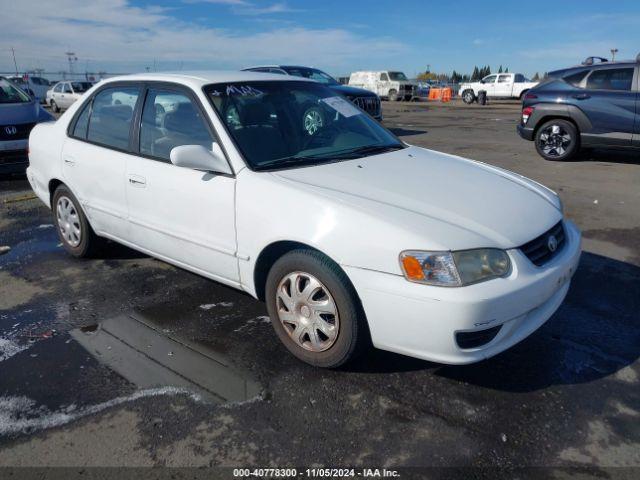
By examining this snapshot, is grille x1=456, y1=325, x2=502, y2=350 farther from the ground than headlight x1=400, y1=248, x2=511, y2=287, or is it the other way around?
headlight x1=400, y1=248, x2=511, y2=287

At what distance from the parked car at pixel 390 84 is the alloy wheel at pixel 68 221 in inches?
1267

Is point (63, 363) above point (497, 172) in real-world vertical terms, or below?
below

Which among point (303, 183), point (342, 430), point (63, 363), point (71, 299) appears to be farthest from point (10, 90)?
point (342, 430)

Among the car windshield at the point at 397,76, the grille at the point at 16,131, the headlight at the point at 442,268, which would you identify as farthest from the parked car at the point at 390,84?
the headlight at the point at 442,268

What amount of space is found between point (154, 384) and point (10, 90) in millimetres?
8287

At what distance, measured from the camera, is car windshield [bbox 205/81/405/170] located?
331 cm

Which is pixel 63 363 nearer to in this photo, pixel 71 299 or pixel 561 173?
pixel 71 299

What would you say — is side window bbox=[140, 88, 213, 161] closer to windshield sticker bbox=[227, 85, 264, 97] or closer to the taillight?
windshield sticker bbox=[227, 85, 264, 97]

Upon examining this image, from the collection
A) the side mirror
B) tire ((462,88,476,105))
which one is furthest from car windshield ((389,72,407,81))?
the side mirror

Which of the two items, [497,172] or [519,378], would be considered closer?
[519,378]

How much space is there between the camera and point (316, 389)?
9.19 ft

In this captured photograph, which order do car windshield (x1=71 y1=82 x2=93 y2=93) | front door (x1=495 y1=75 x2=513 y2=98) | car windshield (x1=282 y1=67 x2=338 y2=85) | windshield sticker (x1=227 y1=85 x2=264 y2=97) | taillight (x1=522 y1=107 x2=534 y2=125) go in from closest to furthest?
windshield sticker (x1=227 y1=85 x2=264 y2=97) < taillight (x1=522 y1=107 x2=534 y2=125) < car windshield (x1=282 y1=67 x2=338 y2=85) < car windshield (x1=71 y1=82 x2=93 y2=93) < front door (x1=495 y1=75 x2=513 y2=98)

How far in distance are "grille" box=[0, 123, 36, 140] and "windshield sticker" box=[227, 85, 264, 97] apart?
20.2 ft

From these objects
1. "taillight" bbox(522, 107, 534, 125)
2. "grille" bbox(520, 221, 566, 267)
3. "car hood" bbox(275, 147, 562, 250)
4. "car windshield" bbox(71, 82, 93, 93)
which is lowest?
"grille" bbox(520, 221, 566, 267)
